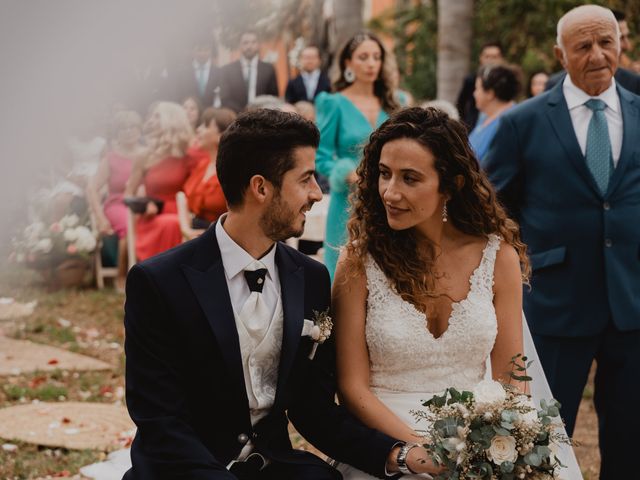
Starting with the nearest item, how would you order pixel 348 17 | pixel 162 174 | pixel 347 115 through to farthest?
pixel 347 115 → pixel 162 174 → pixel 348 17

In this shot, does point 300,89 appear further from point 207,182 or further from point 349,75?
point 349,75

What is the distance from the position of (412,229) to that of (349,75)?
3.49 m

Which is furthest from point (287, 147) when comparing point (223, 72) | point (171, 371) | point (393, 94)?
point (223, 72)

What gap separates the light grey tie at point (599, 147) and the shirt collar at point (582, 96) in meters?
0.03

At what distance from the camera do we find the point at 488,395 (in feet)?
7.70

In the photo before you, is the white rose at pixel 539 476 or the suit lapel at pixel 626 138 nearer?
the white rose at pixel 539 476

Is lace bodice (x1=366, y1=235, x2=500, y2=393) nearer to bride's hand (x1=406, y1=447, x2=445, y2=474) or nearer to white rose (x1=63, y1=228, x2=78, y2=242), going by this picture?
bride's hand (x1=406, y1=447, x2=445, y2=474)

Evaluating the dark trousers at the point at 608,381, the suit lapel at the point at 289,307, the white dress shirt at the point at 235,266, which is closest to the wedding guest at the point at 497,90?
the dark trousers at the point at 608,381

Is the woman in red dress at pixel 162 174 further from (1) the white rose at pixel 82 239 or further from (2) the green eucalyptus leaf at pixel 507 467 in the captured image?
(2) the green eucalyptus leaf at pixel 507 467

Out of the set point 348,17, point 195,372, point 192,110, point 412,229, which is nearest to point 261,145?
point 195,372

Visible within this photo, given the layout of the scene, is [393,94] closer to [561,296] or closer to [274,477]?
[561,296]

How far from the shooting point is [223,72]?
1109 centimetres

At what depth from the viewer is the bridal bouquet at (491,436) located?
2.28 meters

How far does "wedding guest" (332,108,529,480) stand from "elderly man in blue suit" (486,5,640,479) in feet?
2.04
